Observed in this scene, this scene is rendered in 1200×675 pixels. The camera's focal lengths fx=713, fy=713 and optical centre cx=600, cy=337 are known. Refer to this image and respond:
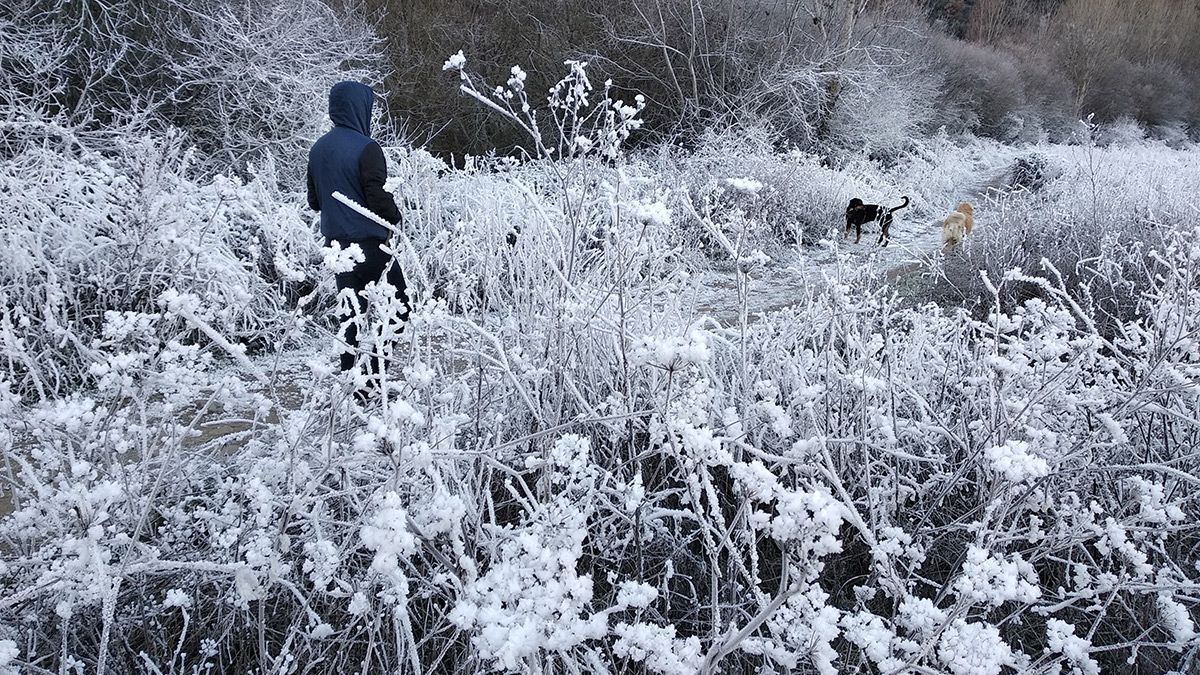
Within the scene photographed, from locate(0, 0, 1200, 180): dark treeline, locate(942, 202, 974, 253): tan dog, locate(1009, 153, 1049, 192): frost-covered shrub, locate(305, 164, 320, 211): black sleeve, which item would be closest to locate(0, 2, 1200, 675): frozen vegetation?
locate(305, 164, 320, 211): black sleeve

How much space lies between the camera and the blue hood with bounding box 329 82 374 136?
146 inches

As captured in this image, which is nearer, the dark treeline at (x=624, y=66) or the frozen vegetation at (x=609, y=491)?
the frozen vegetation at (x=609, y=491)

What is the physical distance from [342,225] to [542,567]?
3031 mm

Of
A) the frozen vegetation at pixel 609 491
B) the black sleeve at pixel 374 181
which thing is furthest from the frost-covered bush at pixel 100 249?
the black sleeve at pixel 374 181

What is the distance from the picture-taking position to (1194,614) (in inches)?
80.6

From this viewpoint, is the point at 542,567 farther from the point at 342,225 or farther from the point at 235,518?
the point at 342,225

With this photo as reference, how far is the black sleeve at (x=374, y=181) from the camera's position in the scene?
3653 mm

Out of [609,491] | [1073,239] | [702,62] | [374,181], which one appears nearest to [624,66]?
[702,62]

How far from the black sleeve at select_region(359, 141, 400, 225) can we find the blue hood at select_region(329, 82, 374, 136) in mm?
189

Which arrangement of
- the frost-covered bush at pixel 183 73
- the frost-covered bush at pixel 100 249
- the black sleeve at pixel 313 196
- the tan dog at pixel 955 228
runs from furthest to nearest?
the tan dog at pixel 955 228 < the frost-covered bush at pixel 183 73 < the frost-covered bush at pixel 100 249 < the black sleeve at pixel 313 196

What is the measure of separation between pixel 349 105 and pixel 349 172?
0.36m

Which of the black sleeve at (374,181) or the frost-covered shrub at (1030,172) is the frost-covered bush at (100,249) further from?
the frost-covered shrub at (1030,172)

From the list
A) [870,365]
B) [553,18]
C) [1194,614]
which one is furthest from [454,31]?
[1194,614]

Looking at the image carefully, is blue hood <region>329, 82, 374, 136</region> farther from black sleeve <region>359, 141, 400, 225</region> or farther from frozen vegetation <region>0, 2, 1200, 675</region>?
frozen vegetation <region>0, 2, 1200, 675</region>
